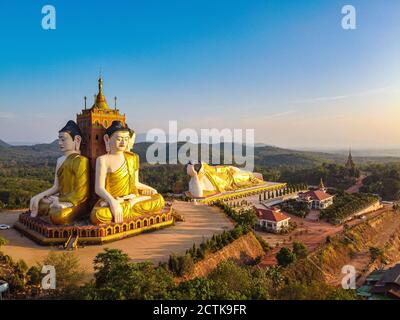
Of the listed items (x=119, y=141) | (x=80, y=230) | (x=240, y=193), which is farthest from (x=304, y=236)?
(x=80, y=230)

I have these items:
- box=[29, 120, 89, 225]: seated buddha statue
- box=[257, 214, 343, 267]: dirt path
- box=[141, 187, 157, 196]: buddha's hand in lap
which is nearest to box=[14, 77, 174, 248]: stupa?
box=[29, 120, 89, 225]: seated buddha statue

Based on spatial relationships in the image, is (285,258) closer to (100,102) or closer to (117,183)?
(117,183)

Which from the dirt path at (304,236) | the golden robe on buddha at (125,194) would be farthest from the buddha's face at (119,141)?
the dirt path at (304,236)

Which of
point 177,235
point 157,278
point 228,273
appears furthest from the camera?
point 177,235

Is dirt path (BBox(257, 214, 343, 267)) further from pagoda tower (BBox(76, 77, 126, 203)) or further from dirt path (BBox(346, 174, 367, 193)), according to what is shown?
dirt path (BBox(346, 174, 367, 193))

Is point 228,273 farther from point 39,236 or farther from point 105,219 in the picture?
point 39,236

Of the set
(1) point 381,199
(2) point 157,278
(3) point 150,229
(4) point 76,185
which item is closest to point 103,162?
(4) point 76,185

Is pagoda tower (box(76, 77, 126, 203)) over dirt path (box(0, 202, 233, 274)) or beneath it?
over

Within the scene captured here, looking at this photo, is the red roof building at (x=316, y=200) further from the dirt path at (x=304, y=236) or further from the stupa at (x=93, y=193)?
the stupa at (x=93, y=193)
